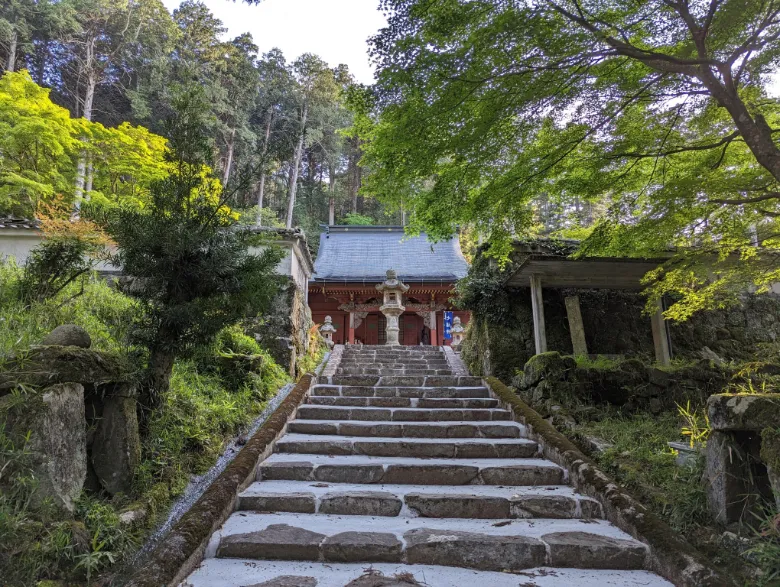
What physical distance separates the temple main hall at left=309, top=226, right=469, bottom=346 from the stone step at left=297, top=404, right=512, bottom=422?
30.0ft

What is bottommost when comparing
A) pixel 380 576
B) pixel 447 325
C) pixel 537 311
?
pixel 380 576

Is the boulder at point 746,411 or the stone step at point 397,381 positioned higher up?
the stone step at point 397,381

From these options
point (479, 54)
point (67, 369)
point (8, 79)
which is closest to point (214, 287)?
point (67, 369)


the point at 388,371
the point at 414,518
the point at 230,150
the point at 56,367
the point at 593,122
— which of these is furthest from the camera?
the point at 230,150

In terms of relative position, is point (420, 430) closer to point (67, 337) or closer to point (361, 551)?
point (361, 551)

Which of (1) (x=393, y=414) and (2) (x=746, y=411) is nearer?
(2) (x=746, y=411)

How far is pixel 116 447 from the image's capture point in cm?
302

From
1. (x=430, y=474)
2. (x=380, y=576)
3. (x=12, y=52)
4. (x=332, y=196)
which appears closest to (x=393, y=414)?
(x=430, y=474)

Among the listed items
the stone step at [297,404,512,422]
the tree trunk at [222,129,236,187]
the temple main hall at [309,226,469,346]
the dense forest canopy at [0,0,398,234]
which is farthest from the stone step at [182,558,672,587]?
the tree trunk at [222,129,236,187]

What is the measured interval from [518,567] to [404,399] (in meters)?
3.34

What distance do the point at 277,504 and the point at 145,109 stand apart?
20.3 meters

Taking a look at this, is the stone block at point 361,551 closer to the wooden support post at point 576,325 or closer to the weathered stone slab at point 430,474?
the weathered stone slab at point 430,474

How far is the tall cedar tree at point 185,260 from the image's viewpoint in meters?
3.64

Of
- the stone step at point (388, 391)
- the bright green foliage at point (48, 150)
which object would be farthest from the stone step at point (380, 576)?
the bright green foliage at point (48, 150)
